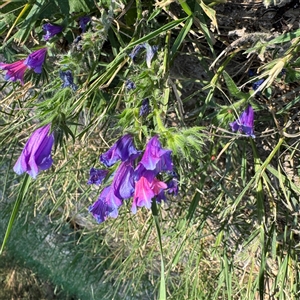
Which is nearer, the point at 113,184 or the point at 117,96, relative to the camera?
the point at 113,184

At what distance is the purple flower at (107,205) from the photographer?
644 mm

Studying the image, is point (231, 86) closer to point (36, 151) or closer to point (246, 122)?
point (246, 122)

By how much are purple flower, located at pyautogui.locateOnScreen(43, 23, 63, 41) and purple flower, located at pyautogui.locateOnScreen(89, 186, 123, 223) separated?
0.87 feet

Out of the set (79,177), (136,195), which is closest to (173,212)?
(79,177)

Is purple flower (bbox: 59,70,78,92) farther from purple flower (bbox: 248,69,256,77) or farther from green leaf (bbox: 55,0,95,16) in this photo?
purple flower (bbox: 248,69,256,77)

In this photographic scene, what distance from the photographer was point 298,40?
627mm

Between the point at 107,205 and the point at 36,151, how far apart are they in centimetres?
15

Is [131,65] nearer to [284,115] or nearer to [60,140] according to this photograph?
[60,140]

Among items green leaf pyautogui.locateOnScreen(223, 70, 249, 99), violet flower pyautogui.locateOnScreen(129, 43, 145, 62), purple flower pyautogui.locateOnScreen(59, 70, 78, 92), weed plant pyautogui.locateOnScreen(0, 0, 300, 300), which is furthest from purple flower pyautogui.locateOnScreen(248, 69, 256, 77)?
purple flower pyautogui.locateOnScreen(59, 70, 78, 92)

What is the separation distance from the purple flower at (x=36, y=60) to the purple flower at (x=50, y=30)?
2 cm

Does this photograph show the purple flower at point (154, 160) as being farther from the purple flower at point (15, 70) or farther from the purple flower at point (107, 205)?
the purple flower at point (15, 70)

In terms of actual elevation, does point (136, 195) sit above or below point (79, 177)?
above

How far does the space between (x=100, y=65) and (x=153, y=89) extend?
0.51 feet

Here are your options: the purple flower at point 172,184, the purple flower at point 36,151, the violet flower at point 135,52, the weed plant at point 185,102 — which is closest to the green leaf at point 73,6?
the weed plant at point 185,102
